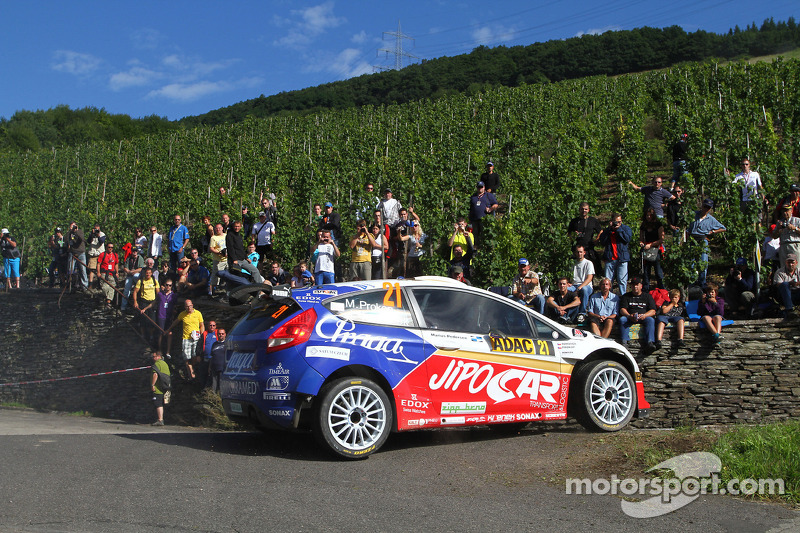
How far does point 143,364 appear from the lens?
1986 cm

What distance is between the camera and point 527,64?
99.3 metres

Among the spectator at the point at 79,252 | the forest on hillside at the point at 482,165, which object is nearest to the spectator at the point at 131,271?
the spectator at the point at 79,252

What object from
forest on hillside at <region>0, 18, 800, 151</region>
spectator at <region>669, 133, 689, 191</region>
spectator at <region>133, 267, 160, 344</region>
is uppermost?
forest on hillside at <region>0, 18, 800, 151</region>

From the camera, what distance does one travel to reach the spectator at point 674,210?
1481cm

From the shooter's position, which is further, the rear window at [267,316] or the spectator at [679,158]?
the spectator at [679,158]

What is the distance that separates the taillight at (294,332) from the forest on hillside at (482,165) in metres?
8.36

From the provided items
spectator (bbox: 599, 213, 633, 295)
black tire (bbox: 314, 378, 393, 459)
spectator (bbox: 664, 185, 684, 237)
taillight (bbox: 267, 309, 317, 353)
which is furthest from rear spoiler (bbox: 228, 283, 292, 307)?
spectator (bbox: 664, 185, 684, 237)

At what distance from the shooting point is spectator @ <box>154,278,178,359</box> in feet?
57.6

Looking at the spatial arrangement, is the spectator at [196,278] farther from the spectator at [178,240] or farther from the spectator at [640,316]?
the spectator at [640,316]

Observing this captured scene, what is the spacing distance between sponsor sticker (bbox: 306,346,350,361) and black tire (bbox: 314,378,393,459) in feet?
0.76

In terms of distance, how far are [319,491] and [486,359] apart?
105 inches

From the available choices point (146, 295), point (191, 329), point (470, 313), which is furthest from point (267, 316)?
point (146, 295)

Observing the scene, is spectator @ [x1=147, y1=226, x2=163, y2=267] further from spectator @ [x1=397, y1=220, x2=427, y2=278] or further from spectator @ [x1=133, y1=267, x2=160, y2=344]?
spectator @ [x1=397, y1=220, x2=427, y2=278]

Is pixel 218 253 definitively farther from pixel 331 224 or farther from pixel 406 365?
pixel 406 365
